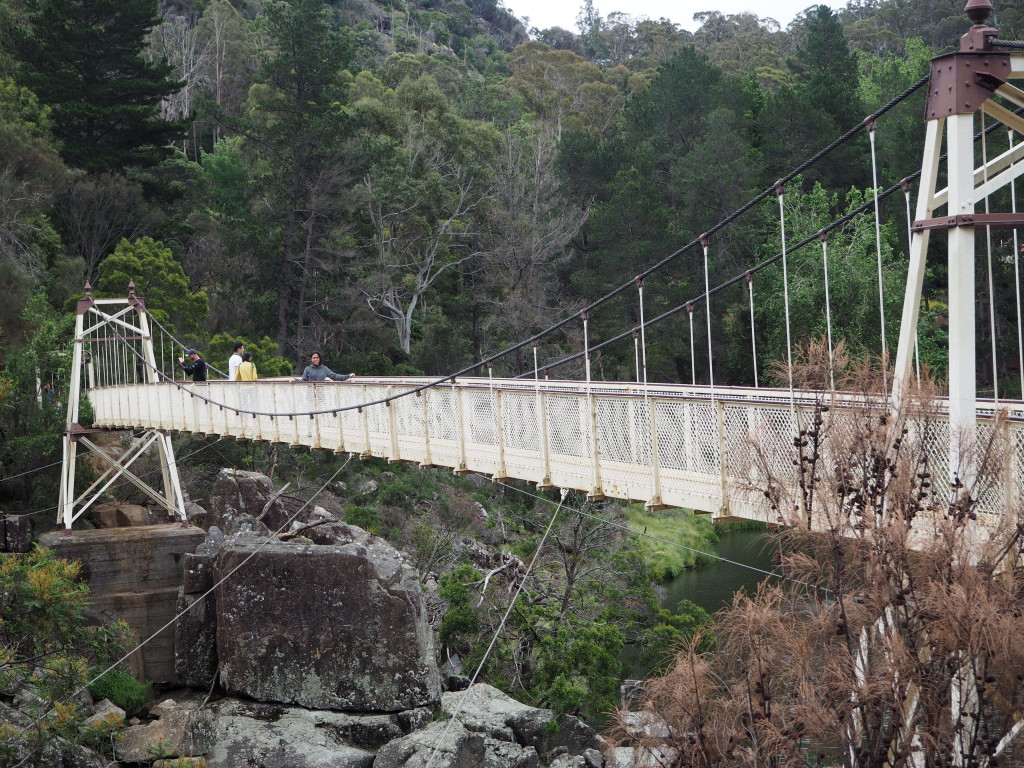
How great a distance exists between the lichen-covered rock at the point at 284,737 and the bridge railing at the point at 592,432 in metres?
3.90

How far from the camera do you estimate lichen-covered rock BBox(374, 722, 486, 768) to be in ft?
45.7

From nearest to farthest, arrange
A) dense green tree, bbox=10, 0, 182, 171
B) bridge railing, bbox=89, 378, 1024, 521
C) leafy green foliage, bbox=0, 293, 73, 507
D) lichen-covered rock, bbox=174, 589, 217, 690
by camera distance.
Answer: bridge railing, bbox=89, 378, 1024, 521, lichen-covered rock, bbox=174, 589, 217, 690, leafy green foliage, bbox=0, 293, 73, 507, dense green tree, bbox=10, 0, 182, 171

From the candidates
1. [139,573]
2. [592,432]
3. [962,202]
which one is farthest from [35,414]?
[962,202]

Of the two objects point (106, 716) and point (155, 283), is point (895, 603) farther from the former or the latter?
point (155, 283)

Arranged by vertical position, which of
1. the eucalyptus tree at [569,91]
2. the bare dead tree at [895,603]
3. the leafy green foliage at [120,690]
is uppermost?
the eucalyptus tree at [569,91]

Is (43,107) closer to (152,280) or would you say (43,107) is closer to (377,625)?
(152,280)

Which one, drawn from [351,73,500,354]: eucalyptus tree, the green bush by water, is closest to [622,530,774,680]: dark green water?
the green bush by water

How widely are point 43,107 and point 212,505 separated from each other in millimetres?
15591

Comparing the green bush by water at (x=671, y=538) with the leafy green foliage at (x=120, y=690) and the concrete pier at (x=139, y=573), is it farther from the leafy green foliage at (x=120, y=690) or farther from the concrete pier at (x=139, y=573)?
the leafy green foliage at (x=120, y=690)

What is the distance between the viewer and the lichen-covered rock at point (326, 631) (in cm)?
1564

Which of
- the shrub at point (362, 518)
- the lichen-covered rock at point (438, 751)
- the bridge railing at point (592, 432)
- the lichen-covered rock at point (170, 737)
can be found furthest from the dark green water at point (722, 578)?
Result: the bridge railing at point (592, 432)

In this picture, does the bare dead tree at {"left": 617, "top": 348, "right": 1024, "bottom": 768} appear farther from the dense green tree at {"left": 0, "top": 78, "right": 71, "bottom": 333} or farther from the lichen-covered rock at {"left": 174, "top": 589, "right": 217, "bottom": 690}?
the dense green tree at {"left": 0, "top": 78, "right": 71, "bottom": 333}

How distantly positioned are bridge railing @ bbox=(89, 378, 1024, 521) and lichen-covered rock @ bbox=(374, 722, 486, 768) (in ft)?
12.6

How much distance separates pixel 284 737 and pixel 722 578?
11.3 meters
